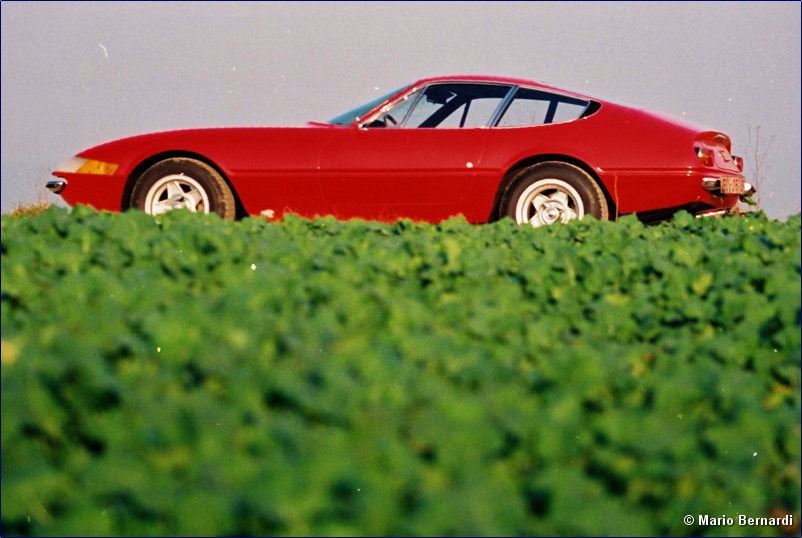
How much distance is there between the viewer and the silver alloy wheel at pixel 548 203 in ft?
21.9

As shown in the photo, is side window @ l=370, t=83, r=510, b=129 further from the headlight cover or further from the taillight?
the headlight cover

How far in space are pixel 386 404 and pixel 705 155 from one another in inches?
208

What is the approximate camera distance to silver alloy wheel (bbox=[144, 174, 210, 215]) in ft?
Answer: 22.2

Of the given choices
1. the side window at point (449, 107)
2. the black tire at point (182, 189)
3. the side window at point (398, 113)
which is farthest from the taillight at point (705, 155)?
the black tire at point (182, 189)

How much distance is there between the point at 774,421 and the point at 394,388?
1.01 m

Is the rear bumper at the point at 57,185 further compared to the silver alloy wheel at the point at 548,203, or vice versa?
the rear bumper at the point at 57,185

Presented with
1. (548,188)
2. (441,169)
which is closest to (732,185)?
(548,188)

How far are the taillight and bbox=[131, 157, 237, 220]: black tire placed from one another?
3681 mm

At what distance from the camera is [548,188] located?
673 cm

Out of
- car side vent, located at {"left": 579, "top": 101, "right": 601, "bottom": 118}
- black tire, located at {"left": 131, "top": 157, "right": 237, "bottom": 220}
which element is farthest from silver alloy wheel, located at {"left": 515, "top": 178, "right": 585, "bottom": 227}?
black tire, located at {"left": 131, "top": 157, "right": 237, "bottom": 220}

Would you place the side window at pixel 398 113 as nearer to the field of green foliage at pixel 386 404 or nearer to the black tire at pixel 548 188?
the black tire at pixel 548 188

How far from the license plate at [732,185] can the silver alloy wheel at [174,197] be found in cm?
406

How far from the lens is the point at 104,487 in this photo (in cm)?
174

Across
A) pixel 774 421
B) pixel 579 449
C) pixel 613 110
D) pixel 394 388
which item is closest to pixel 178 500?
pixel 394 388
